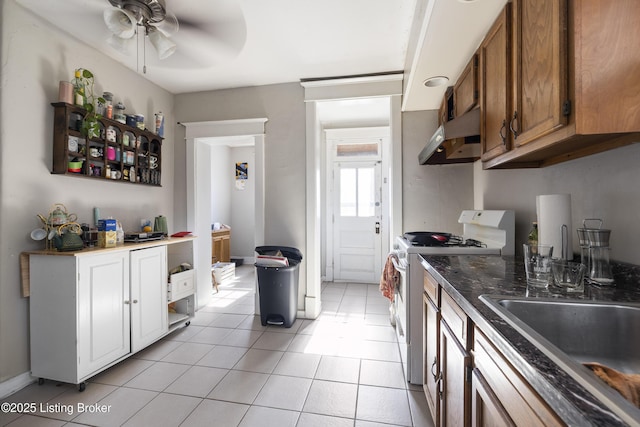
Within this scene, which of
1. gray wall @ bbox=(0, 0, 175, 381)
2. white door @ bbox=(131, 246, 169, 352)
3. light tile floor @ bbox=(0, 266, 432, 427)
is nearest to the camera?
light tile floor @ bbox=(0, 266, 432, 427)

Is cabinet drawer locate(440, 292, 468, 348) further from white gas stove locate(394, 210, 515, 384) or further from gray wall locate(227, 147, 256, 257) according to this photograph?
gray wall locate(227, 147, 256, 257)

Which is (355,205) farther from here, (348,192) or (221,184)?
(221,184)

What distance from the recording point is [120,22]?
161 centimetres

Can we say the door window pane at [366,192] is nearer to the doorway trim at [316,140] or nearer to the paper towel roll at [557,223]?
the doorway trim at [316,140]

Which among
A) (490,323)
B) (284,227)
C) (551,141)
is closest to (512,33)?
(551,141)

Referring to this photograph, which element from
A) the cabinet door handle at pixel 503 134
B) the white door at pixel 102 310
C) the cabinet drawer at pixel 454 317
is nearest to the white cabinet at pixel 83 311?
the white door at pixel 102 310

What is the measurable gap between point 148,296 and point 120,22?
1.98 m

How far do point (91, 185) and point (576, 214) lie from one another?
132 inches

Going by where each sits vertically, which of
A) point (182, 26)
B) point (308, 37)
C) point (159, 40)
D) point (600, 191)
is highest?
point (308, 37)

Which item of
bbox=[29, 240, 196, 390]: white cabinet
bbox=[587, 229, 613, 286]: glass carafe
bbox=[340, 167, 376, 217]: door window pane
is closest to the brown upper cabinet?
bbox=[587, 229, 613, 286]: glass carafe

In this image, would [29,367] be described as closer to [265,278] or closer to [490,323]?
[265,278]

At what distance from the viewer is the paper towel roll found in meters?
1.24

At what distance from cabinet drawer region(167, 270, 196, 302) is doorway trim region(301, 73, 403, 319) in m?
1.24

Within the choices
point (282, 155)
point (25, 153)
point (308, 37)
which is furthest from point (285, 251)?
point (25, 153)
